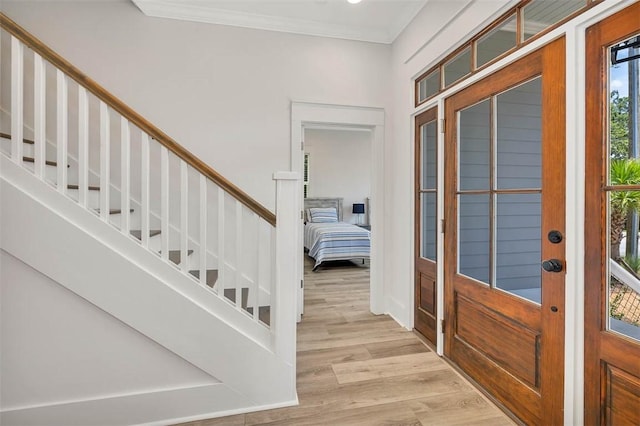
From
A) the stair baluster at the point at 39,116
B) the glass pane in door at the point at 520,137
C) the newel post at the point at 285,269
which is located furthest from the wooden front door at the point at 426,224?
the stair baluster at the point at 39,116

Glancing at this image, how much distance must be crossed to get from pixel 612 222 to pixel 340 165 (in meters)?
6.17

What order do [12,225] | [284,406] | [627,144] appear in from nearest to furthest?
[627,144]
[12,225]
[284,406]

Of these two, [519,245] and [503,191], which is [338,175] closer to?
[503,191]

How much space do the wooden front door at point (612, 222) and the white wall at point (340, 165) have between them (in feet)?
19.2

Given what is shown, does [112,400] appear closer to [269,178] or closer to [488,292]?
[269,178]

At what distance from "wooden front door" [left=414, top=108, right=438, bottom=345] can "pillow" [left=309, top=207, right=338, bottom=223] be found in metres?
3.85

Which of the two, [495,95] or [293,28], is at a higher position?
[293,28]

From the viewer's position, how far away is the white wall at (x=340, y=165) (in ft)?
23.2

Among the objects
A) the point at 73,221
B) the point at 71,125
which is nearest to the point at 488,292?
the point at 73,221

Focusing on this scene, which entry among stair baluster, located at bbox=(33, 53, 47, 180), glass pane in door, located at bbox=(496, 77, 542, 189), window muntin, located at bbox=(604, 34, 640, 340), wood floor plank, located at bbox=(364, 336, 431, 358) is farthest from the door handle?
stair baluster, located at bbox=(33, 53, 47, 180)

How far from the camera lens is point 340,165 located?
7.19 metres

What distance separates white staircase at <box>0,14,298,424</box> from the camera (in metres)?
1.45

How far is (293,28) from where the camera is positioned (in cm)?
275

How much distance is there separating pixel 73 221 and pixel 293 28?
2444 millimetres
